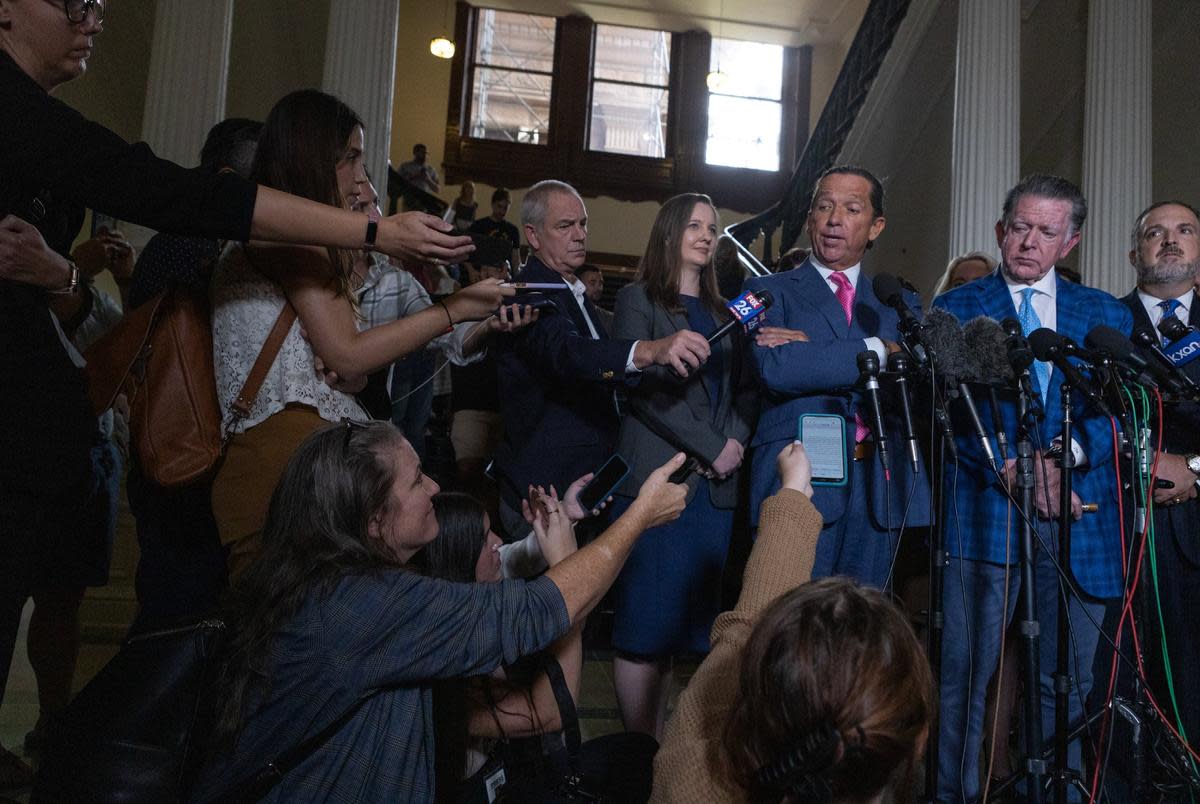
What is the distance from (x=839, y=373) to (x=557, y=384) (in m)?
0.85

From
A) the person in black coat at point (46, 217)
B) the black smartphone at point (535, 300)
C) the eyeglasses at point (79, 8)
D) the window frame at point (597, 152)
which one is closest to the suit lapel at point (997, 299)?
the black smartphone at point (535, 300)

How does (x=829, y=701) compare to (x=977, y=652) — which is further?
(x=977, y=652)

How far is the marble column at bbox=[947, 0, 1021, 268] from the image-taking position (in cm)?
614

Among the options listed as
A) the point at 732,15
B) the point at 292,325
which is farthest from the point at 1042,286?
the point at 732,15

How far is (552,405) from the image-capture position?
113 inches

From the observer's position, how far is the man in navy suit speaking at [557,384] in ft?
8.68

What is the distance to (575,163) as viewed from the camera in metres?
14.1

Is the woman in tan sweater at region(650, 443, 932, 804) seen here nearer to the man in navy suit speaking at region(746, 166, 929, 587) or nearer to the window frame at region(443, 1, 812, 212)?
the man in navy suit speaking at region(746, 166, 929, 587)

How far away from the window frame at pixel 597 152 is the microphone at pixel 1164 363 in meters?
11.9

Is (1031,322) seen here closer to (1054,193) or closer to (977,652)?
(1054,193)

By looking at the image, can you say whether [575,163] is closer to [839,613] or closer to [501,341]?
[501,341]

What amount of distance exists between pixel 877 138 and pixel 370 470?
28.7 feet

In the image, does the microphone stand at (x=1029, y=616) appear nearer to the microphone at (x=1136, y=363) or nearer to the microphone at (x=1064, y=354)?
the microphone at (x=1064, y=354)

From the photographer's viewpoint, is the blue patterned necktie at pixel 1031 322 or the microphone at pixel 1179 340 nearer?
the microphone at pixel 1179 340
